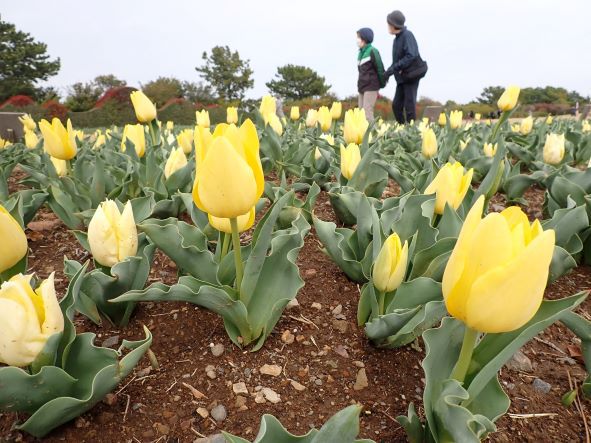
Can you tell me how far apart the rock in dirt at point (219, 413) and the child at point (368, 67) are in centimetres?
717

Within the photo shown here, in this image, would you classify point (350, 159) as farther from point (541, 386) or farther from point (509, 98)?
point (509, 98)

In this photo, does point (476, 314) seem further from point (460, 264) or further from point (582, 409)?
point (582, 409)

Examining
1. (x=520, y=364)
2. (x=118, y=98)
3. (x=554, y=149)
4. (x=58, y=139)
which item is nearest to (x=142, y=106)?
(x=58, y=139)

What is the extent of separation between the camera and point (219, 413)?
127 centimetres

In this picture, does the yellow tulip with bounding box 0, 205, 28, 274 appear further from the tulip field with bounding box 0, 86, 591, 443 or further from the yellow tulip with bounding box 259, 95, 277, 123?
the yellow tulip with bounding box 259, 95, 277, 123

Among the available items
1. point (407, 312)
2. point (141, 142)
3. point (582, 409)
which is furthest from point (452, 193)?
point (141, 142)

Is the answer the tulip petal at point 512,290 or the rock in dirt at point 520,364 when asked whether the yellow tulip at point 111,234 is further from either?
the rock in dirt at point 520,364

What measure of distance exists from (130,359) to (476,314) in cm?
84

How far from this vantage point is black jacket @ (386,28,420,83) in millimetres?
7773

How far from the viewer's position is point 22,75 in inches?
1668

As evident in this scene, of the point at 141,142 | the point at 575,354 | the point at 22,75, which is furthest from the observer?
the point at 22,75

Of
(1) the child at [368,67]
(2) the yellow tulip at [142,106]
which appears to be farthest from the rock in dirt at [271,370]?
(1) the child at [368,67]

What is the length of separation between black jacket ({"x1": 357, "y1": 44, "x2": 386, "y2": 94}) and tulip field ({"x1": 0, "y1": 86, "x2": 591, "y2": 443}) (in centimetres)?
611

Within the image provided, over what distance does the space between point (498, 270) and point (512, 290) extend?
0.05 meters
